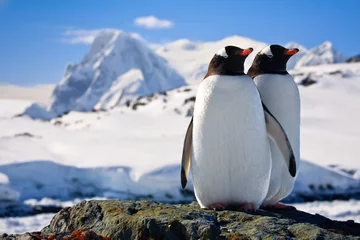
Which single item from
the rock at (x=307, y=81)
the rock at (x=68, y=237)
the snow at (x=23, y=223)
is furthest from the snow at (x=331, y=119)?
the rock at (x=68, y=237)

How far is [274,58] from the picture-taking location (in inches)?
209

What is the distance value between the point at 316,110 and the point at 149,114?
39.0 ft

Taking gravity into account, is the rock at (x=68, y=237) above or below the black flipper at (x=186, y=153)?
below

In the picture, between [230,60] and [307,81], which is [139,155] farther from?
[307,81]

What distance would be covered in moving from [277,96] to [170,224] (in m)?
2.50

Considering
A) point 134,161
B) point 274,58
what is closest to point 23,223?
point 134,161

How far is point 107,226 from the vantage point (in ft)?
11.6

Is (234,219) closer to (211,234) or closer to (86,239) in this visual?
(211,234)

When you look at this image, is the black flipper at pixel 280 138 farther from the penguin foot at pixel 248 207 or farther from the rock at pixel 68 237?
the rock at pixel 68 237

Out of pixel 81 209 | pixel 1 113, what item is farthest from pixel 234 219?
pixel 1 113

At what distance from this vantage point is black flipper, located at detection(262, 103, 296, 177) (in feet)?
15.8

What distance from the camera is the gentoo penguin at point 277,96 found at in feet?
17.4

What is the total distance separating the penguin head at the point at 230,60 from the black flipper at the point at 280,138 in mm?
539

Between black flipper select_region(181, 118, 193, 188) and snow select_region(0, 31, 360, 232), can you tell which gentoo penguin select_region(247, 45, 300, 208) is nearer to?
black flipper select_region(181, 118, 193, 188)
